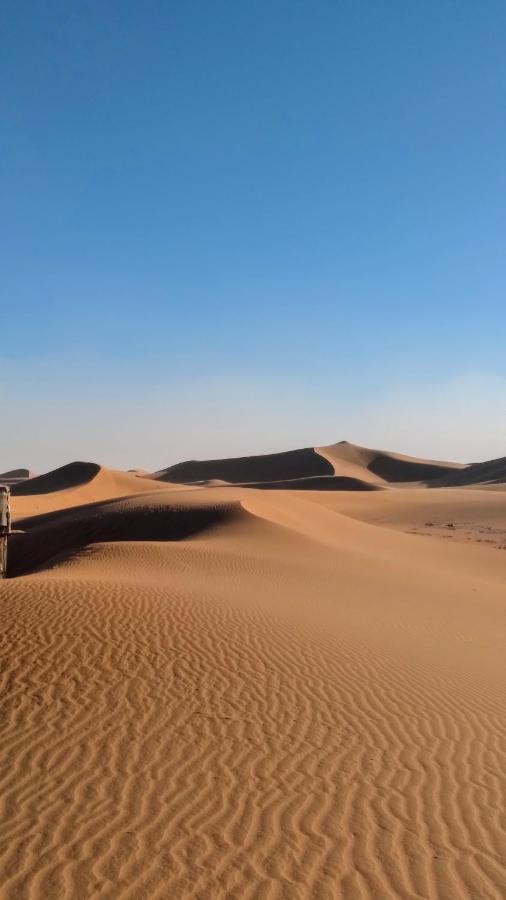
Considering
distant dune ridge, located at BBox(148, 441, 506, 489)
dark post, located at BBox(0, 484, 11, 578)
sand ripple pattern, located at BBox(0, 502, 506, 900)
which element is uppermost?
distant dune ridge, located at BBox(148, 441, 506, 489)

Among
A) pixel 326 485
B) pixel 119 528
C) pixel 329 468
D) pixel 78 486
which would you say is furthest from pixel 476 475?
pixel 119 528

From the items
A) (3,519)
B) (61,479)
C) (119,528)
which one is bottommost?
(119,528)

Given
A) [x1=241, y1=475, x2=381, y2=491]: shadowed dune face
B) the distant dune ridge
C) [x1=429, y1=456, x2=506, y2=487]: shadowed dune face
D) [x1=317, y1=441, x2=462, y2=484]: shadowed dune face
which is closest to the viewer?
[x1=241, y1=475, x2=381, y2=491]: shadowed dune face

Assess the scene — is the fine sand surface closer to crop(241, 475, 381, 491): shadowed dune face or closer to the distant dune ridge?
crop(241, 475, 381, 491): shadowed dune face

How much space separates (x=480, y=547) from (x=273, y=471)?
70017 millimetres

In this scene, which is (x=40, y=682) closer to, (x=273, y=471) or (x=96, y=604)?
(x=96, y=604)

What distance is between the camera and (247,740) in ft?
22.7

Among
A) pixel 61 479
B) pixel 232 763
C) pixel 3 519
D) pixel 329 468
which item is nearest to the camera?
pixel 232 763

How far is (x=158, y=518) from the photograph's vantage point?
94.5ft

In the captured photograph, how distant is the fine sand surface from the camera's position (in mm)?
4828

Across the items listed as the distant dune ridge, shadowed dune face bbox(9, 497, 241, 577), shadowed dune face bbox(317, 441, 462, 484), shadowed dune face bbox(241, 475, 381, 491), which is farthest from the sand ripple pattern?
shadowed dune face bbox(317, 441, 462, 484)

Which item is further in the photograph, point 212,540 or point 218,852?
point 212,540

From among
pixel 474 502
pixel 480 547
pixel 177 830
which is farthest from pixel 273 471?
pixel 177 830

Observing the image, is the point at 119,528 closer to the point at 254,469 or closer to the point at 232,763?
the point at 232,763
